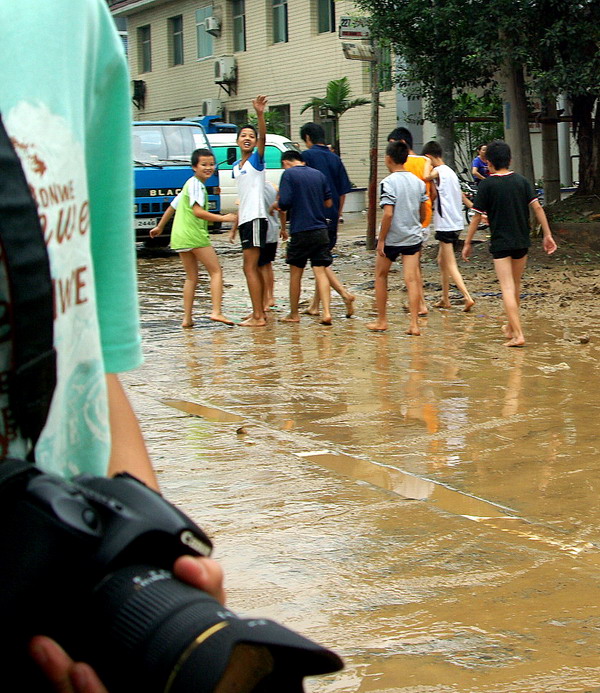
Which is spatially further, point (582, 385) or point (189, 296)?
point (189, 296)

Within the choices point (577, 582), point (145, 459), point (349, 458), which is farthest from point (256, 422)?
point (145, 459)

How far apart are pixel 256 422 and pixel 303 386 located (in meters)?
1.12

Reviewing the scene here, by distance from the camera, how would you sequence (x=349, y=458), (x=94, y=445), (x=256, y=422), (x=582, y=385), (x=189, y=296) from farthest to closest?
(x=189, y=296) → (x=582, y=385) → (x=256, y=422) → (x=349, y=458) → (x=94, y=445)

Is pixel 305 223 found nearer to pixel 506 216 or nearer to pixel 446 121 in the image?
pixel 506 216

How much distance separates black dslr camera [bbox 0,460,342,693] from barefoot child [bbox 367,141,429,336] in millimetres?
9126

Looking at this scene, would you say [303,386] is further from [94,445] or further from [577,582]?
[94,445]

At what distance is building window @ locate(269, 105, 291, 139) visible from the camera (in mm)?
30156

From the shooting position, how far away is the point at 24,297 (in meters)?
1.07

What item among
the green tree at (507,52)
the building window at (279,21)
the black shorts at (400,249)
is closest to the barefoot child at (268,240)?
the black shorts at (400,249)

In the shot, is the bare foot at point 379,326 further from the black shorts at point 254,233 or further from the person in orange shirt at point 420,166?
the black shorts at point 254,233

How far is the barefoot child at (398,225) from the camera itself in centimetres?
1005

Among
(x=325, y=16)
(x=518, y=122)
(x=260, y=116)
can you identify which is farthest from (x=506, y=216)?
(x=325, y=16)

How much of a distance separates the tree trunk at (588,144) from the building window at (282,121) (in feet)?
50.3

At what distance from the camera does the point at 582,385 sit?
291 inches
